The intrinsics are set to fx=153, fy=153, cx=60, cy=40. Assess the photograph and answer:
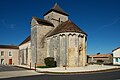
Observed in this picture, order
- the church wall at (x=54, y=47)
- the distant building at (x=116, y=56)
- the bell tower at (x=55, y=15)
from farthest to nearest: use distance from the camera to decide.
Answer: the distant building at (x=116, y=56) → the bell tower at (x=55, y=15) → the church wall at (x=54, y=47)

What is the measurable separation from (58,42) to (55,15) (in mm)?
10705

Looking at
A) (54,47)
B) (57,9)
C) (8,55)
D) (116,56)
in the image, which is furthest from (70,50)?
(8,55)

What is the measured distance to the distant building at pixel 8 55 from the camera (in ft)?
155

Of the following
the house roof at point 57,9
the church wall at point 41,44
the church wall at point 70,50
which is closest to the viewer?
the church wall at point 70,50

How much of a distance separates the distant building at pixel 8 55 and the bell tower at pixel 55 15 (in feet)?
60.1

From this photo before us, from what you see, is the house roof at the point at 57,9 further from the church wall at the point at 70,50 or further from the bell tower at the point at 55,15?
the church wall at the point at 70,50

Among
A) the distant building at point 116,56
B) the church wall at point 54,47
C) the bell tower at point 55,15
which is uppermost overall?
the bell tower at point 55,15

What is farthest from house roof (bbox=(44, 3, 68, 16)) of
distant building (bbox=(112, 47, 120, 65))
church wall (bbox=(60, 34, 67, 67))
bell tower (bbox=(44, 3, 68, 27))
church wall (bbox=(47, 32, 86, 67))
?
distant building (bbox=(112, 47, 120, 65))

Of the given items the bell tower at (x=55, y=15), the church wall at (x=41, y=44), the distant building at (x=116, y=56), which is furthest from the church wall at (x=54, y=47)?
the distant building at (x=116, y=56)

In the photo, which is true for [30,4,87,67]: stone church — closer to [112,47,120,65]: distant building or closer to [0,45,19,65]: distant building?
[112,47,120,65]: distant building

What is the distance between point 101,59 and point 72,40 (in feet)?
89.6

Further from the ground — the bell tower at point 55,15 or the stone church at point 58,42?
the bell tower at point 55,15

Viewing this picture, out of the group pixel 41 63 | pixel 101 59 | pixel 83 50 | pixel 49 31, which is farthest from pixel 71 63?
pixel 101 59

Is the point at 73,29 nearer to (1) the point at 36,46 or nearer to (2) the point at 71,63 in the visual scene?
(2) the point at 71,63
